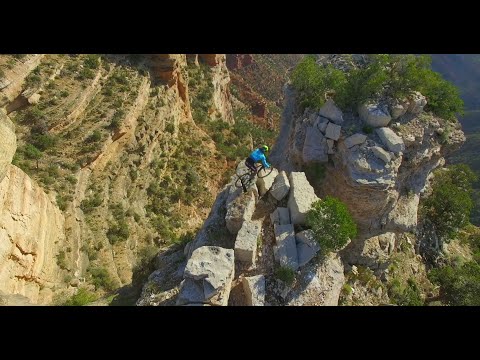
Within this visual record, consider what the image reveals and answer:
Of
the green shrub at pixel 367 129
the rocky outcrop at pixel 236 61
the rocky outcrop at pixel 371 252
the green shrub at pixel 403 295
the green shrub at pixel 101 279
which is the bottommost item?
the green shrub at pixel 101 279

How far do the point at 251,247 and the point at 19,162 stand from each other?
20.3m

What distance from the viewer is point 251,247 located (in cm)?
1252

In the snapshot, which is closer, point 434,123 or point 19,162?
point 434,123

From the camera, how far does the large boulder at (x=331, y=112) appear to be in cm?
1577

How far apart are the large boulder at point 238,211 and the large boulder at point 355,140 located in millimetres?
4974

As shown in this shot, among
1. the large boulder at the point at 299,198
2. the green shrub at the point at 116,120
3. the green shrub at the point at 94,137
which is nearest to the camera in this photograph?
the large boulder at the point at 299,198

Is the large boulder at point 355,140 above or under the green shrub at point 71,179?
above

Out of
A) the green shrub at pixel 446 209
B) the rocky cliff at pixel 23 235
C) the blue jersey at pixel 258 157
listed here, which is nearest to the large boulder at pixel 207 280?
the blue jersey at pixel 258 157

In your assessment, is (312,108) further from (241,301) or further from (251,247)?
(241,301)

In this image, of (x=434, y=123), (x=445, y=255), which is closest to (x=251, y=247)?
(x=434, y=123)

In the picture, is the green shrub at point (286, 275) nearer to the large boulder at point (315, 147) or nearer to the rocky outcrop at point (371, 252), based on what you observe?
the rocky outcrop at point (371, 252)

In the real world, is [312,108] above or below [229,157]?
above

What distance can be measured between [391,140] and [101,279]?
2019 centimetres
